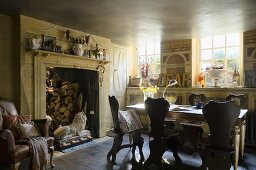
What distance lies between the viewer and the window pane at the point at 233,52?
488cm

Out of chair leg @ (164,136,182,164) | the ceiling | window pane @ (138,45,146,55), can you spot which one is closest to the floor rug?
chair leg @ (164,136,182,164)

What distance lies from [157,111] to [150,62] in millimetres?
3533

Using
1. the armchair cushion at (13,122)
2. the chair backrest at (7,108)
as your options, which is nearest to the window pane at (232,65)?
the armchair cushion at (13,122)

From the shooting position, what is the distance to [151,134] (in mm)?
3023

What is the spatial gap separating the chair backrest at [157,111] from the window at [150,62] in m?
3.28

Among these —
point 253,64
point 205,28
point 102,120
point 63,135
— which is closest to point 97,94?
point 102,120

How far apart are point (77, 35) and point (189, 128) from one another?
114 inches

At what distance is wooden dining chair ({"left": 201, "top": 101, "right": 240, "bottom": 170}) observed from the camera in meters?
2.31

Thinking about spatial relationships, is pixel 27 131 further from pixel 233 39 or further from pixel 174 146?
pixel 233 39

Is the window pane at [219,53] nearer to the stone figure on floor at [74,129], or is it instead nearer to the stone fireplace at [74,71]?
the stone fireplace at [74,71]

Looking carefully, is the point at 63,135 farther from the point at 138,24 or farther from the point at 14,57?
the point at 138,24

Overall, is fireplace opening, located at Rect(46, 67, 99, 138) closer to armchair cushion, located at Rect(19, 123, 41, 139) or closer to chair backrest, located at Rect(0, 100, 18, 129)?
chair backrest, located at Rect(0, 100, 18, 129)

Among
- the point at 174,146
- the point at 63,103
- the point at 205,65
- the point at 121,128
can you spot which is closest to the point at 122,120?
the point at 121,128

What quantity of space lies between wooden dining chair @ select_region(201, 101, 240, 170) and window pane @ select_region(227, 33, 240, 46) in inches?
122
